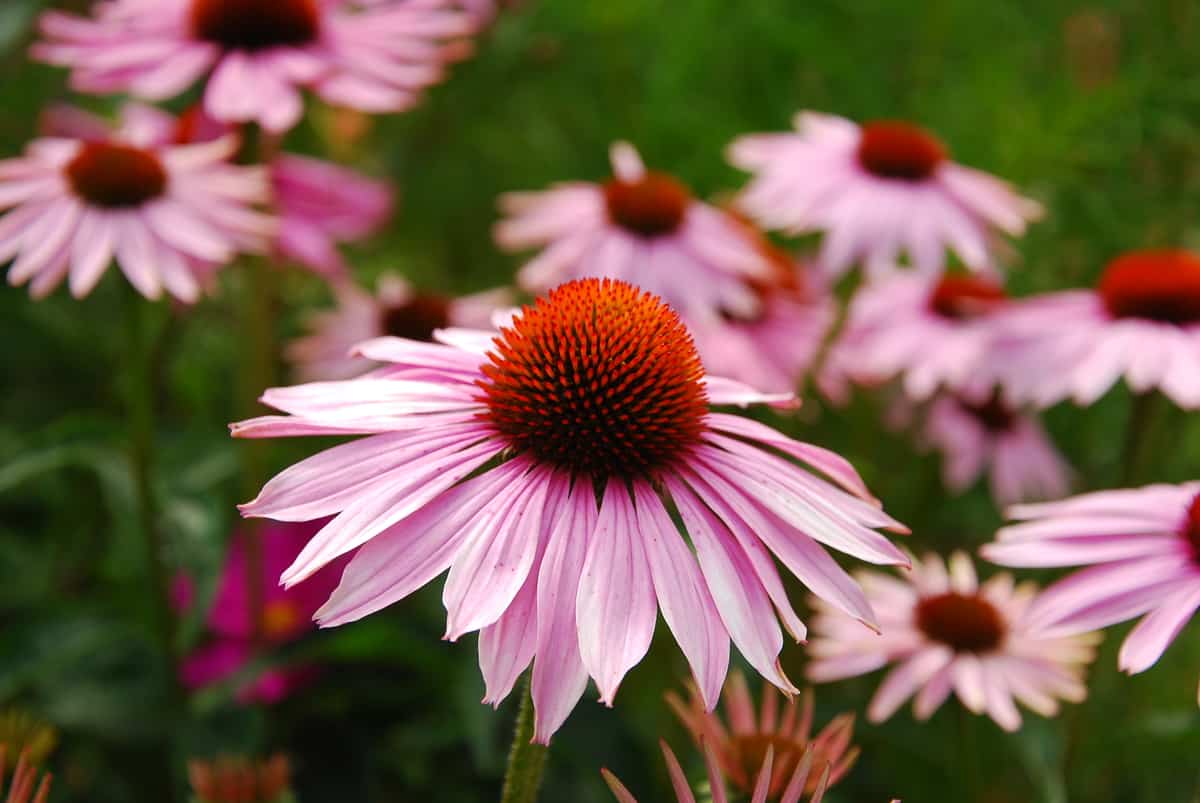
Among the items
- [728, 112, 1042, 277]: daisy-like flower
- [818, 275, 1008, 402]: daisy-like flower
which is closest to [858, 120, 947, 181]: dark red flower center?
[728, 112, 1042, 277]: daisy-like flower

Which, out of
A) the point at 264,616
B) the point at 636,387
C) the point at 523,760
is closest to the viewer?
the point at 523,760

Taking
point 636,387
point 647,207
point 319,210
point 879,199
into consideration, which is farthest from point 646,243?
point 636,387

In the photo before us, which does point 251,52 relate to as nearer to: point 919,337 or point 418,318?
point 418,318

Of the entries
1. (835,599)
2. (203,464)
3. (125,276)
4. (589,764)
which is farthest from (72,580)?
(835,599)

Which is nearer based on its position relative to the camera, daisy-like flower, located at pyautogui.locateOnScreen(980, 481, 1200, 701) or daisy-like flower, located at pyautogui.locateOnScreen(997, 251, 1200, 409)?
daisy-like flower, located at pyautogui.locateOnScreen(980, 481, 1200, 701)

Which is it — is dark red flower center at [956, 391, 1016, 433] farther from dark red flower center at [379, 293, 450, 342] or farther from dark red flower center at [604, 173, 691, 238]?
dark red flower center at [379, 293, 450, 342]

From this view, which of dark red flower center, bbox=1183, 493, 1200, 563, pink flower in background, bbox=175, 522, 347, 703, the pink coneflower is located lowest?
pink flower in background, bbox=175, 522, 347, 703

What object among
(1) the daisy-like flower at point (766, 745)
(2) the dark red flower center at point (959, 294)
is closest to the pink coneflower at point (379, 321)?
(2) the dark red flower center at point (959, 294)

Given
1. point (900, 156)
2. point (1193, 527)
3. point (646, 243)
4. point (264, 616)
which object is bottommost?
point (264, 616)
